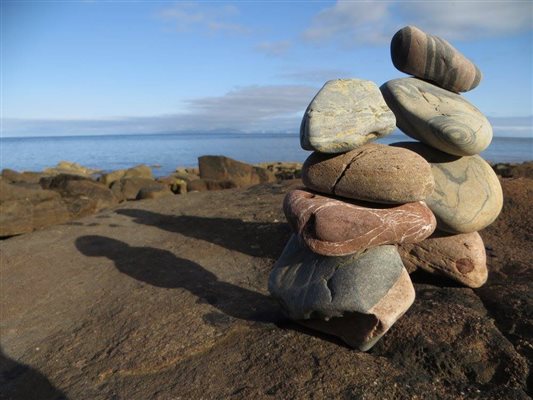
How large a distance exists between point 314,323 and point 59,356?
8.41ft

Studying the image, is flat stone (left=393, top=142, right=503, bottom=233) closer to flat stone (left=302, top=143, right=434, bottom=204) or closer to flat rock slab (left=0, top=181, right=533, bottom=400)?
flat rock slab (left=0, top=181, right=533, bottom=400)

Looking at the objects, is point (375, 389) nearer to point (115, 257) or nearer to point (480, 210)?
point (480, 210)

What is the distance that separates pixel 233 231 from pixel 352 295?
4.22m

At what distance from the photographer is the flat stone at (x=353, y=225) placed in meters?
3.90

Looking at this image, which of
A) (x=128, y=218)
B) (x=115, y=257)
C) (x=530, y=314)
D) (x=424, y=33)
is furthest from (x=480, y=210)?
(x=128, y=218)

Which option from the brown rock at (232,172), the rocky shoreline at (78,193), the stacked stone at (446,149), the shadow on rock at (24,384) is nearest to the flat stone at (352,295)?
the stacked stone at (446,149)

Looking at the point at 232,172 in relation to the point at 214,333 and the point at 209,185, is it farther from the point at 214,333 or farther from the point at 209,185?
the point at 214,333

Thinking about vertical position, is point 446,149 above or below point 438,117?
below

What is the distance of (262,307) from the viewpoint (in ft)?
16.2

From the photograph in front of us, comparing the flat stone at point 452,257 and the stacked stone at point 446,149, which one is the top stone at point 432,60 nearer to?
the stacked stone at point 446,149

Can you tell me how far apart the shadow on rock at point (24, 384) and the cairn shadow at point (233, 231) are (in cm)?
325

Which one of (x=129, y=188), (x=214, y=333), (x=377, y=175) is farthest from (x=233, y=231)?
(x=129, y=188)

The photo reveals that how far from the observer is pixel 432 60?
5.10 metres

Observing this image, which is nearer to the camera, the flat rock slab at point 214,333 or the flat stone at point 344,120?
the flat rock slab at point 214,333
